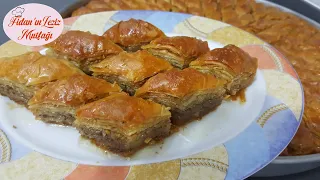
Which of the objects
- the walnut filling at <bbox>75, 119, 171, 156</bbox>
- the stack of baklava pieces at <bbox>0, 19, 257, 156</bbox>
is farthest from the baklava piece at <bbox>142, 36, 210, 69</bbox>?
the walnut filling at <bbox>75, 119, 171, 156</bbox>

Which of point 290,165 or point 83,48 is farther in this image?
point 83,48

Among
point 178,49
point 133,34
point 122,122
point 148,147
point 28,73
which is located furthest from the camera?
point 133,34

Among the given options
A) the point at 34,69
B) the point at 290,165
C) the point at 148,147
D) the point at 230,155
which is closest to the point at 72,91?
the point at 34,69

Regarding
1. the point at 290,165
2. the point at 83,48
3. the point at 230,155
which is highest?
the point at 83,48

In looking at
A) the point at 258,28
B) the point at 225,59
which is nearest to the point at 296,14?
the point at 258,28

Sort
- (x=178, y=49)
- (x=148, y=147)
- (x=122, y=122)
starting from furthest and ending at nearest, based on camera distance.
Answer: (x=178, y=49) < (x=148, y=147) < (x=122, y=122)

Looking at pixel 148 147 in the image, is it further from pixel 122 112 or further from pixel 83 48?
pixel 83 48

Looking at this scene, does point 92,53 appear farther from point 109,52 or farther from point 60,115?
point 60,115
